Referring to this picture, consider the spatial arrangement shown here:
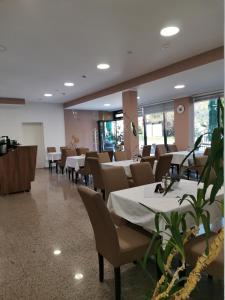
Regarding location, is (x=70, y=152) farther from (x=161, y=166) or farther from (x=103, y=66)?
(x=161, y=166)

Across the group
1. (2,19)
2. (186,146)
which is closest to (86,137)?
(186,146)

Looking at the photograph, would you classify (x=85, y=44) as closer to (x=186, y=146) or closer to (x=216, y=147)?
(x=216, y=147)

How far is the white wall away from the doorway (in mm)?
225

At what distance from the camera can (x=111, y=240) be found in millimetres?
1783

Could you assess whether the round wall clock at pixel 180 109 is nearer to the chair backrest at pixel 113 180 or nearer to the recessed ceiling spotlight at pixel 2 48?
the chair backrest at pixel 113 180

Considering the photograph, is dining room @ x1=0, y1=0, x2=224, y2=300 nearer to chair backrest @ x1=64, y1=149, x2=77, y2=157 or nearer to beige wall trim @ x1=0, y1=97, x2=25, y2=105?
chair backrest @ x1=64, y1=149, x2=77, y2=157

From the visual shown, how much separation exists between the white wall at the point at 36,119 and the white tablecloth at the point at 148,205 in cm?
725

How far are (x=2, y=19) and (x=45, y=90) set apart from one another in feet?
13.7

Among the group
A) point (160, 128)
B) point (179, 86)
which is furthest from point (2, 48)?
point (160, 128)

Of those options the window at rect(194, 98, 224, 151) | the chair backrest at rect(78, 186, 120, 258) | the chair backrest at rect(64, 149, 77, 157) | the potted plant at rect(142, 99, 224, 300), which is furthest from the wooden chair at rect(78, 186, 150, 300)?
the window at rect(194, 98, 224, 151)

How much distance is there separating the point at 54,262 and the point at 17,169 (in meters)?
3.42

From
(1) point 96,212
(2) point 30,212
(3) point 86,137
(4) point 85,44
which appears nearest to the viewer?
(1) point 96,212

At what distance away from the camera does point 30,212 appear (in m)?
4.10

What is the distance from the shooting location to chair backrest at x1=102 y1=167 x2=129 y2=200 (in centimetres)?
302
